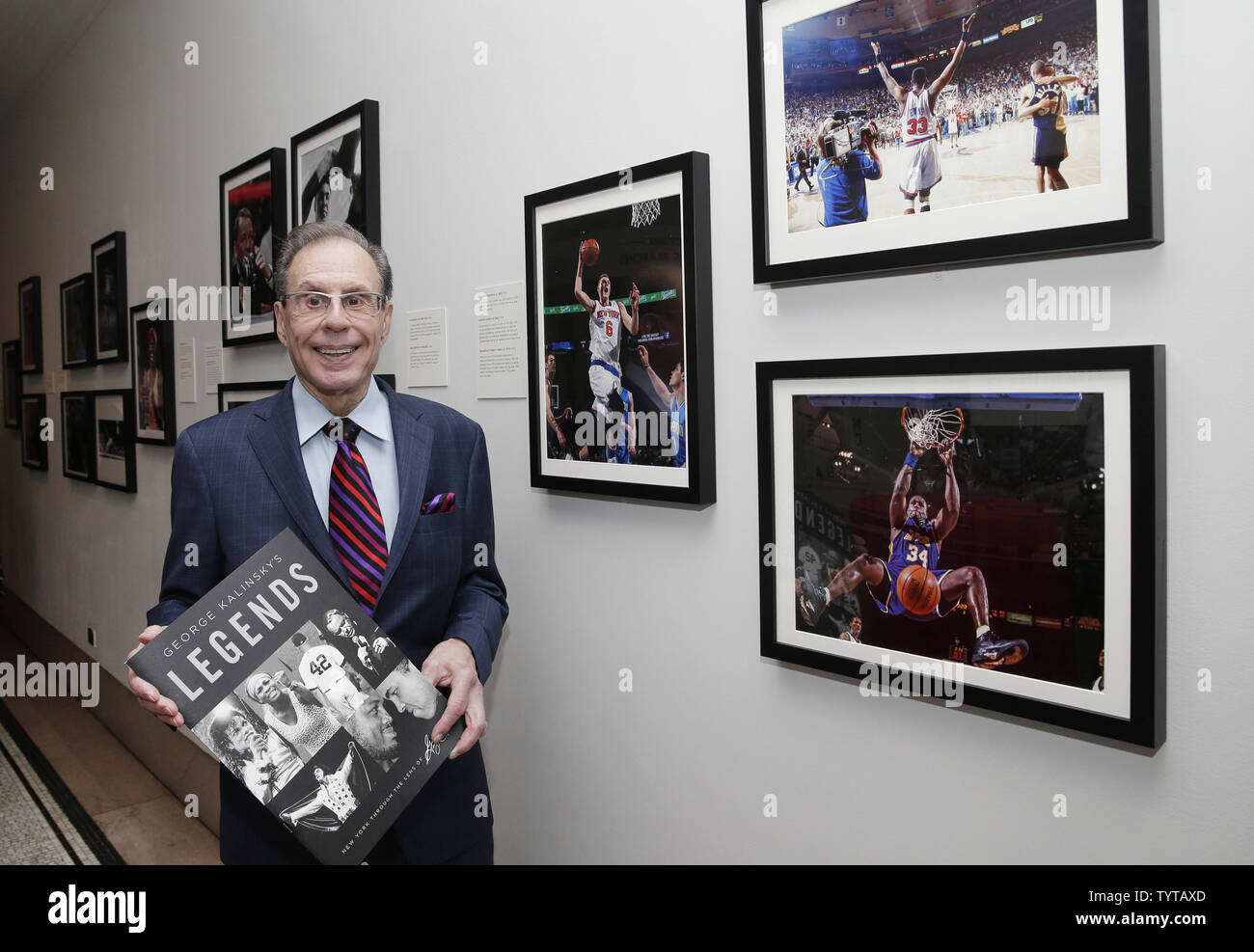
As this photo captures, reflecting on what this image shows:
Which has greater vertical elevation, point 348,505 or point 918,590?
point 348,505

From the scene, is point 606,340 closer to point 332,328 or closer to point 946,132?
point 332,328

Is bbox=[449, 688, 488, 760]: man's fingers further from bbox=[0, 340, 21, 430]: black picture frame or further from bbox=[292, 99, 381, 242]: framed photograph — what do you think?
bbox=[0, 340, 21, 430]: black picture frame

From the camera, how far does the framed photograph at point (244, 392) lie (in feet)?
8.96

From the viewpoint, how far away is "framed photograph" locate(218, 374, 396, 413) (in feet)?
8.96

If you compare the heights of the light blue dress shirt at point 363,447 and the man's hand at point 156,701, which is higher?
the light blue dress shirt at point 363,447

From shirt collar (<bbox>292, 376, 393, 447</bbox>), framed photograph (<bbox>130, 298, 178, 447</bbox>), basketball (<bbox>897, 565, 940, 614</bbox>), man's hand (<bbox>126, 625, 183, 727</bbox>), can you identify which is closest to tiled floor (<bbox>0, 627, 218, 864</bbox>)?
framed photograph (<bbox>130, 298, 178, 447</bbox>)

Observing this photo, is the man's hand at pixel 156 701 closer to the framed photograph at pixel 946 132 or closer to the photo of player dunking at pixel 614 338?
the photo of player dunking at pixel 614 338

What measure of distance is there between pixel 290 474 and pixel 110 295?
3316mm

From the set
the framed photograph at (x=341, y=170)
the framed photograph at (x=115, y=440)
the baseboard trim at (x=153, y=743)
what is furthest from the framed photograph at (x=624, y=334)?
the framed photograph at (x=115, y=440)

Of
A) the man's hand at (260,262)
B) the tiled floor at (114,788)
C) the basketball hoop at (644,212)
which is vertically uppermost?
the man's hand at (260,262)

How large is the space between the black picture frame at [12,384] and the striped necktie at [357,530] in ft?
18.0

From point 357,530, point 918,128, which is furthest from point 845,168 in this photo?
point 357,530

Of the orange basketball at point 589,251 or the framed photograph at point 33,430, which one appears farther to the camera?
the framed photograph at point 33,430

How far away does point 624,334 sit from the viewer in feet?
5.31
